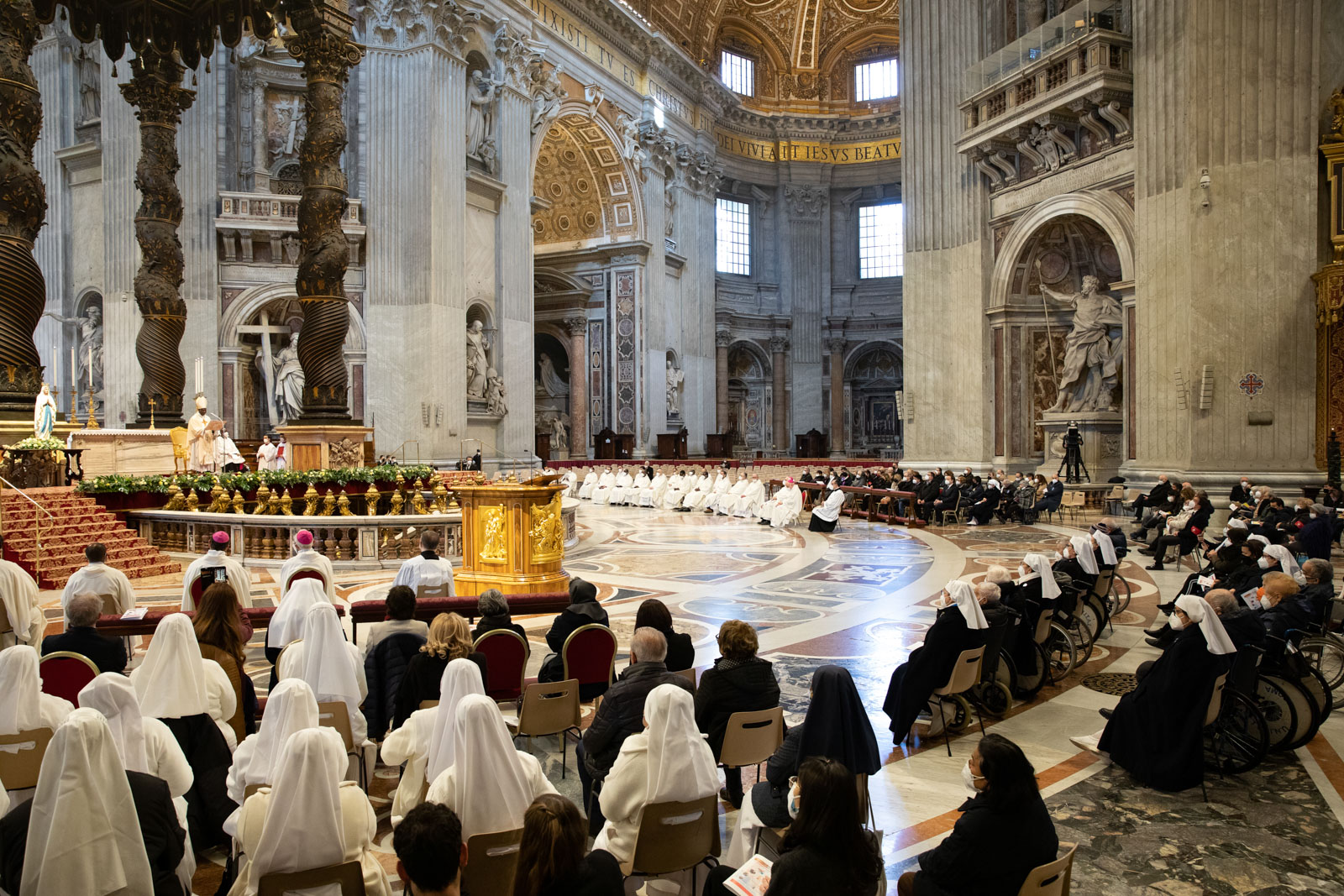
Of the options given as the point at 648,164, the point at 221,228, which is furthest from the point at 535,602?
the point at 648,164

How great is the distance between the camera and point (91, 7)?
45.9 ft

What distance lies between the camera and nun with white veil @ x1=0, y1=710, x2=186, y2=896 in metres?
2.76

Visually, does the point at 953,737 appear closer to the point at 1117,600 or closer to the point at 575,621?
the point at 575,621

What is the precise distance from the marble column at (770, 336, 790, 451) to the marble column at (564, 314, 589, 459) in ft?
31.3

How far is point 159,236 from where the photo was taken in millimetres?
16766

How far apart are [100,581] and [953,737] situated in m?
5.92

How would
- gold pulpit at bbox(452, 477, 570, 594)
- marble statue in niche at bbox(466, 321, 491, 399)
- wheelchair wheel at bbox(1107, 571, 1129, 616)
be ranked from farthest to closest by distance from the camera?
marble statue in niche at bbox(466, 321, 491, 399) < gold pulpit at bbox(452, 477, 570, 594) < wheelchair wheel at bbox(1107, 571, 1129, 616)

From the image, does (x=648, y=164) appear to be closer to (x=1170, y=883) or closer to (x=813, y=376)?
(x=813, y=376)

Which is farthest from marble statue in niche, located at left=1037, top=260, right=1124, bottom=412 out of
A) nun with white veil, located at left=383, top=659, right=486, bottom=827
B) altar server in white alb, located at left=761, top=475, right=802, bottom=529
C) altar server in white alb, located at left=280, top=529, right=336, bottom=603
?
nun with white veil, located at left=383, top=659, right=486, bottom=827

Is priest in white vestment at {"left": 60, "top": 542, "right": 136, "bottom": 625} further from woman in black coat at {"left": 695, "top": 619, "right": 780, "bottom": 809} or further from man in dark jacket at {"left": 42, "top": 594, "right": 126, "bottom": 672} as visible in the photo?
woman in black coat at {"left": 695, "top": 619, "right": 780, "bottom": 809}

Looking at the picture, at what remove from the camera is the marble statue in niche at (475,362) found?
25.6m

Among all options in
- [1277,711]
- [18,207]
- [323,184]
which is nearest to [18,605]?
[18,207]

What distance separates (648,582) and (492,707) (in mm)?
8475

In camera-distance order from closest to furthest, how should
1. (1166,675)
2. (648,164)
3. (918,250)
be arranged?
1. (1166,675)
2. (918,250)
3. (648,164)
